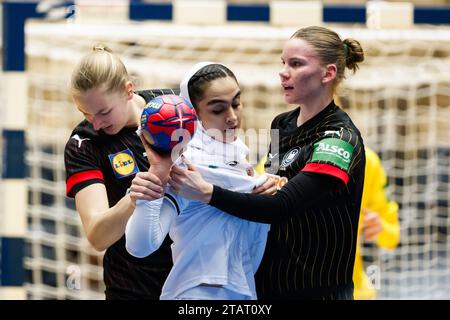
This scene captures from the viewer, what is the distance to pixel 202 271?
5.96 feet

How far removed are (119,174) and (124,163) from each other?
0.11 ft

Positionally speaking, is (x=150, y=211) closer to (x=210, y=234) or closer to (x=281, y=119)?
(x=210, y=234)

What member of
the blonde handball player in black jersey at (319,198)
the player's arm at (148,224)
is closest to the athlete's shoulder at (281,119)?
the blonde handball player in black jersey at (319,198)

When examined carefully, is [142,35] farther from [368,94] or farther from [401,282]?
[401,282]

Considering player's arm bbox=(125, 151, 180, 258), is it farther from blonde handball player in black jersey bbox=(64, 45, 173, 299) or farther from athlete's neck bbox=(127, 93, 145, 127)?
athlete's neck bbox=(127, 93, 145, 127)

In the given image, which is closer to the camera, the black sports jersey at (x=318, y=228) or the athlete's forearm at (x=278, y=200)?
the athlete's forearm at (x=278, y=200)

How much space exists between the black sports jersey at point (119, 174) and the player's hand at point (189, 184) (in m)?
0.43

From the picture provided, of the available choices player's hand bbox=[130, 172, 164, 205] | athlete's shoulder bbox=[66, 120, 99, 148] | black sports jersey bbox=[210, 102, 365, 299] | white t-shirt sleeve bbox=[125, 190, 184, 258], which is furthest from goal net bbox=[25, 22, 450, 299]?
player's hand bbox=[130, 172, 164, 205]

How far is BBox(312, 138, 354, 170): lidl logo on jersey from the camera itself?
72.4 inches

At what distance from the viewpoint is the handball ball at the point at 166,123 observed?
1621mm

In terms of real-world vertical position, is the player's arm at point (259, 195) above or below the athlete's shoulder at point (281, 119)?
below

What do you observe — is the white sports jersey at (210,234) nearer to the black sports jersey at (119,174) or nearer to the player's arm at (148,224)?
the player's arm at (148,224)

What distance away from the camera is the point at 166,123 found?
1.62 m

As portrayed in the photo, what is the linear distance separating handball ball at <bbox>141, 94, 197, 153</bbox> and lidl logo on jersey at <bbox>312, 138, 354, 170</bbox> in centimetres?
34
